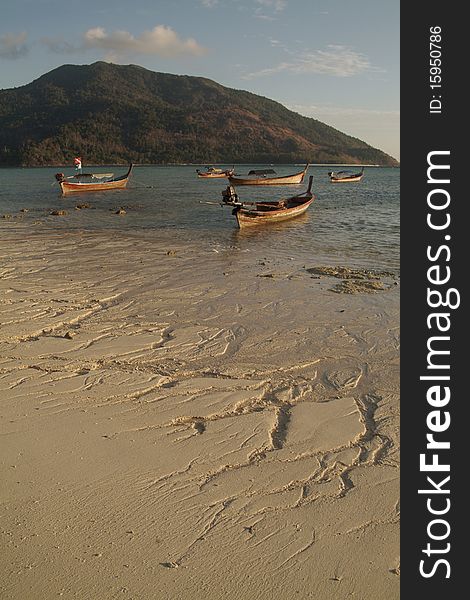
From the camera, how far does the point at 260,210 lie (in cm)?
2205

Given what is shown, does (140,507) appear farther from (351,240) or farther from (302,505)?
(351,240)

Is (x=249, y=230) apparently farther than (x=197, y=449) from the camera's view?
Yes

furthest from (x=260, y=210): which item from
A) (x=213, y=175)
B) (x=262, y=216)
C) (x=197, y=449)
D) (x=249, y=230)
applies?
(x=213, y=175)

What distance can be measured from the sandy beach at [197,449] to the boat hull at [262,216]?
11251mm

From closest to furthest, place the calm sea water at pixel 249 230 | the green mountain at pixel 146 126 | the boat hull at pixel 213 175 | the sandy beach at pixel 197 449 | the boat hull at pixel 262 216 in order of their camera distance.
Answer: the sandy beach at pixel 197 449 < the calm sea water at pixel 249 230 < the boat hull at pixel 262 216 < the boat hull at pixel 213 175 < the green mountain at pixel 146 126

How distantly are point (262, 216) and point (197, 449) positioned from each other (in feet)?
57.3

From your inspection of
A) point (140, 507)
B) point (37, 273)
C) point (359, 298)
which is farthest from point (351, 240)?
point (140, 507)

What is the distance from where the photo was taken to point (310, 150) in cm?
14775

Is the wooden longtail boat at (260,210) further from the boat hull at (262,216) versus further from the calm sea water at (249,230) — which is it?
the calm sea water at (249,230)

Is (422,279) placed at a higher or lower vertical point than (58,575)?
higher

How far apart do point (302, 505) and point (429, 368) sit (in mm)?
1325

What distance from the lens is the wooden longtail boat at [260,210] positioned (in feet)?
65.7

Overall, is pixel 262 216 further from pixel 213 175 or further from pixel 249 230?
pixel 213 175

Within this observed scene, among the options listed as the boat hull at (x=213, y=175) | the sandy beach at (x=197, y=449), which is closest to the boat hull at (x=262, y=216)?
the sandy beach at (x=197, y=449)
